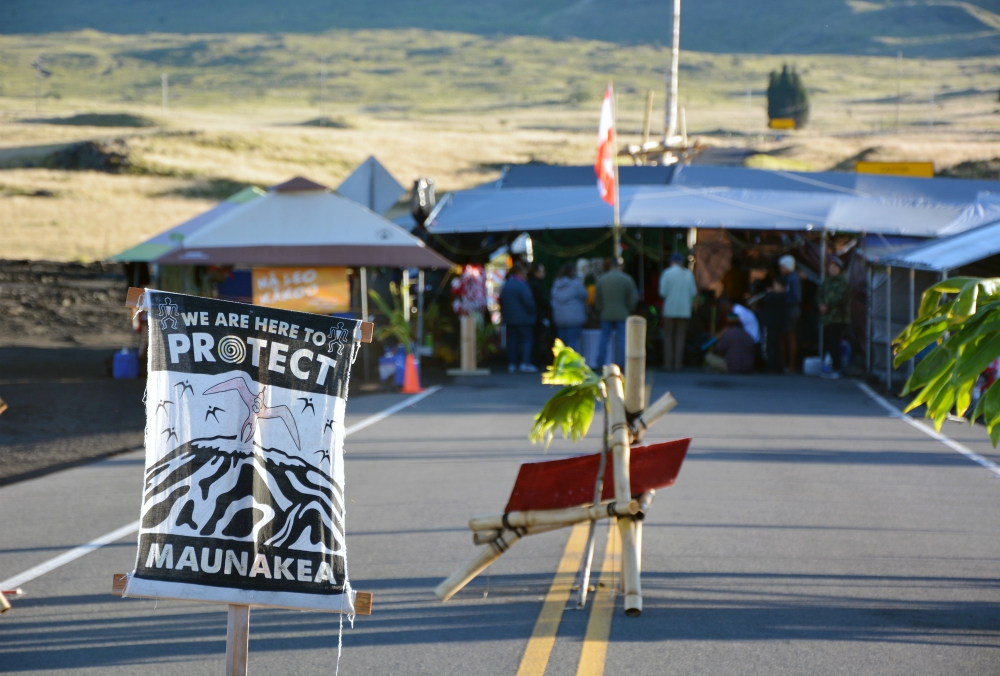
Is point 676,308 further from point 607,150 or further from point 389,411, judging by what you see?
point 389,411

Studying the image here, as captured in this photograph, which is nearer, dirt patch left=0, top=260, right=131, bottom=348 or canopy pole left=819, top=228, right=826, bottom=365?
canopy pole left=819, top=228, right=826, bottom=365

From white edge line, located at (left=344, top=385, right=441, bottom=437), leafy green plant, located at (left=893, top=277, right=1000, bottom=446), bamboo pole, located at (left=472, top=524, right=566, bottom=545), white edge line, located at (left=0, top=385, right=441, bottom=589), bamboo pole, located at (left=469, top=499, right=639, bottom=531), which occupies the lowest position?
white edge line, located at (left=344, top=385, right=441, bottom=437)

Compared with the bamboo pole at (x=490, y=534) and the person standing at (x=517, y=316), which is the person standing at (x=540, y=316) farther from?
the bamboo pole at (x=490, y=534)

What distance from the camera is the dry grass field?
57.1 m

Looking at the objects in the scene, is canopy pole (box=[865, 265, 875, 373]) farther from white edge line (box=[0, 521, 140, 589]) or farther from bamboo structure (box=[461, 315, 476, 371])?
white edge line (box=[0, 521, 140, 589])

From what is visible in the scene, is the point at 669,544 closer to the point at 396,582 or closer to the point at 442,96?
the point at 396,582

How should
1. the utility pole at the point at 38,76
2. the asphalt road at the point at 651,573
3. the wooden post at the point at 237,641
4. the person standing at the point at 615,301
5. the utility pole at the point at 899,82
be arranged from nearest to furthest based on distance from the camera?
the wooden post at the point at 237,641, the asphalt road at the point at 651,573, the person standing at the point at 615,301, the utility pole at the point at 899,82, the utility pole at the point at 38,76

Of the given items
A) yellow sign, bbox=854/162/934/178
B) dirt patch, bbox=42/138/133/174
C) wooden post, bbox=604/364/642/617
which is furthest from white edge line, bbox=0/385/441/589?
dirt patch, bbox=42/138/133/174

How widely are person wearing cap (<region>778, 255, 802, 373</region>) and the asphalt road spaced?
7.65 m

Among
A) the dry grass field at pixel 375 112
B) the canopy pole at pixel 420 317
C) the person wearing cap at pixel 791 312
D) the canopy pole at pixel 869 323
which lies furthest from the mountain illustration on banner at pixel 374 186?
the dry grass field at pixel 375 112

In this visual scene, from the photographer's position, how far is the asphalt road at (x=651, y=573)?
5879 mm

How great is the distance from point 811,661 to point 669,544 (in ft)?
8.42

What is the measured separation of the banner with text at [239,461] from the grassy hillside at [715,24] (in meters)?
170

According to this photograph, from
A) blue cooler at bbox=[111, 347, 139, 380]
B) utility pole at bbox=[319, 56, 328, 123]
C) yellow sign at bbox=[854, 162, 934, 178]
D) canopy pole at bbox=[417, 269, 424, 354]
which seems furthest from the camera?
utility pole at bbox=[319, 56, 328, 123]
